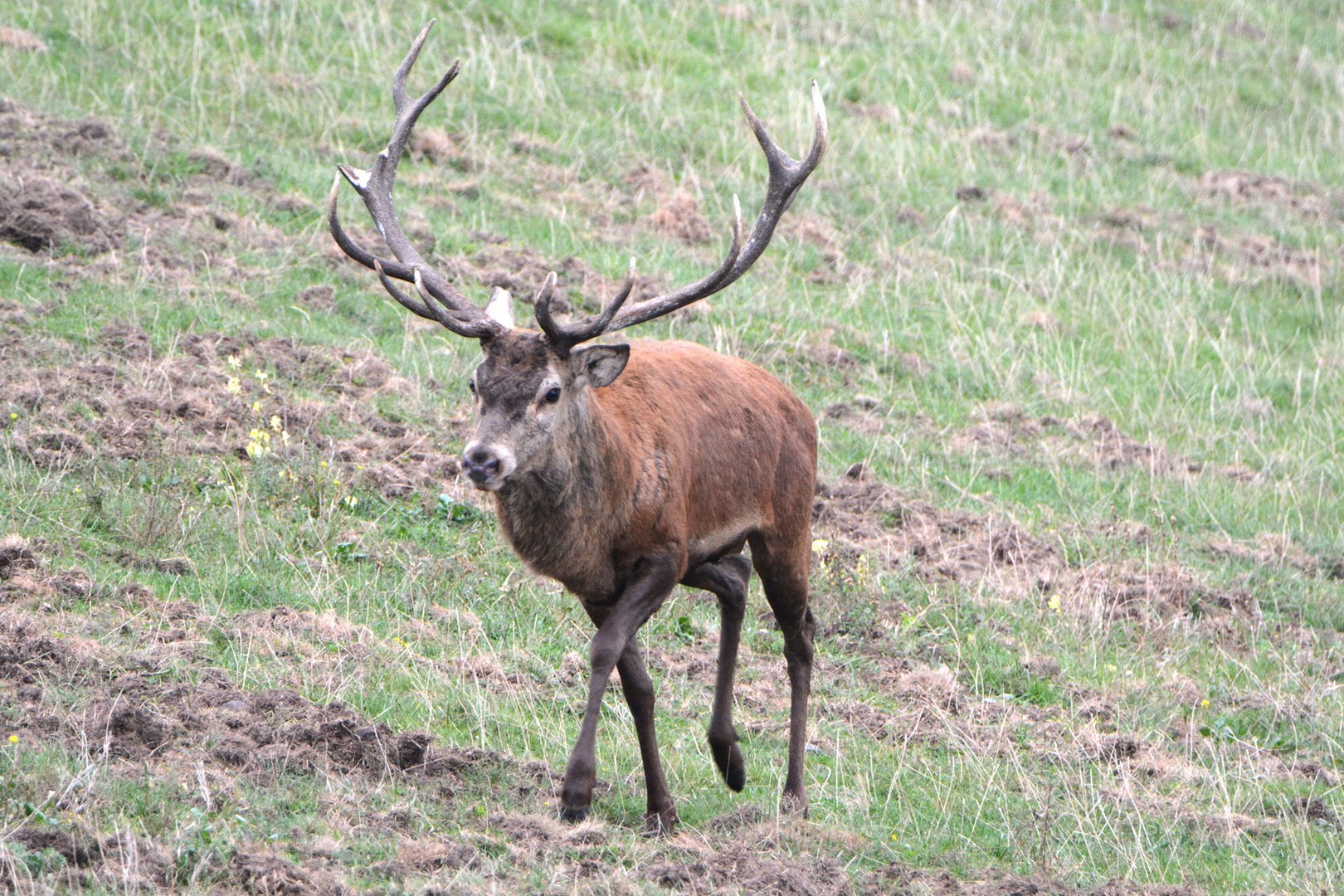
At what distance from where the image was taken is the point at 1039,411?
1188 centimetres

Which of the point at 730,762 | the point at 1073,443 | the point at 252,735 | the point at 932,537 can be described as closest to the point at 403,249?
the point at 252,735

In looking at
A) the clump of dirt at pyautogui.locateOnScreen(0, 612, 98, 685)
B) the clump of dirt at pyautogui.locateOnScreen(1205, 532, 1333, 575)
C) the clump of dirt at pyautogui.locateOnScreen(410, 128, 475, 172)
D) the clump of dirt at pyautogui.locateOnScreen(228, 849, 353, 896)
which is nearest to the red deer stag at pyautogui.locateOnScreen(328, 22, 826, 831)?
the clump of dirt at pyautogui.locateOnScreen(228, 849, 353, 896)

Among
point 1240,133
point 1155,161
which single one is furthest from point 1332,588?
point 1240,133

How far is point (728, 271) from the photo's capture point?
255 inches

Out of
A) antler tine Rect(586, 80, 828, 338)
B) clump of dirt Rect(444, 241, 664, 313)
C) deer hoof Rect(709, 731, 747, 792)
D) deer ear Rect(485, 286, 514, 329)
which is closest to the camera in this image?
antler tine Rect(586, 80, 828, 338)

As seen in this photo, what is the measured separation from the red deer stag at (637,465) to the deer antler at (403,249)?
0.01m

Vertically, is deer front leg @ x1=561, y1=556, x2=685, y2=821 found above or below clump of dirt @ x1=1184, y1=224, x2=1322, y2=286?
above

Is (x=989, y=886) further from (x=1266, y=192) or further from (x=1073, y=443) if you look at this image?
(x=1266, y=192)

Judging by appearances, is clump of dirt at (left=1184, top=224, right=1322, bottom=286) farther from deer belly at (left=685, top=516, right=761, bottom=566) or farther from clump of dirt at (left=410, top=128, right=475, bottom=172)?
deer belly at (left=685, top=516, right=761, bottom=566)

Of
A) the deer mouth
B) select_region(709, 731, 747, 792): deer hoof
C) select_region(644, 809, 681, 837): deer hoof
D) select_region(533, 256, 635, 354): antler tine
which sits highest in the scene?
select_region(533, 256, 635, 354): antler tine

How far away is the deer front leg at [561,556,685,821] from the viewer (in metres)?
5.83

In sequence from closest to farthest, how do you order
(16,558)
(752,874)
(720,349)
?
(752,874) < (16,558) < (720,349)

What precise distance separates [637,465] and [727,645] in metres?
1.14

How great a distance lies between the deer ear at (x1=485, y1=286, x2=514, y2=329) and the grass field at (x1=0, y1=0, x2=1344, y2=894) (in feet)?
5.56
